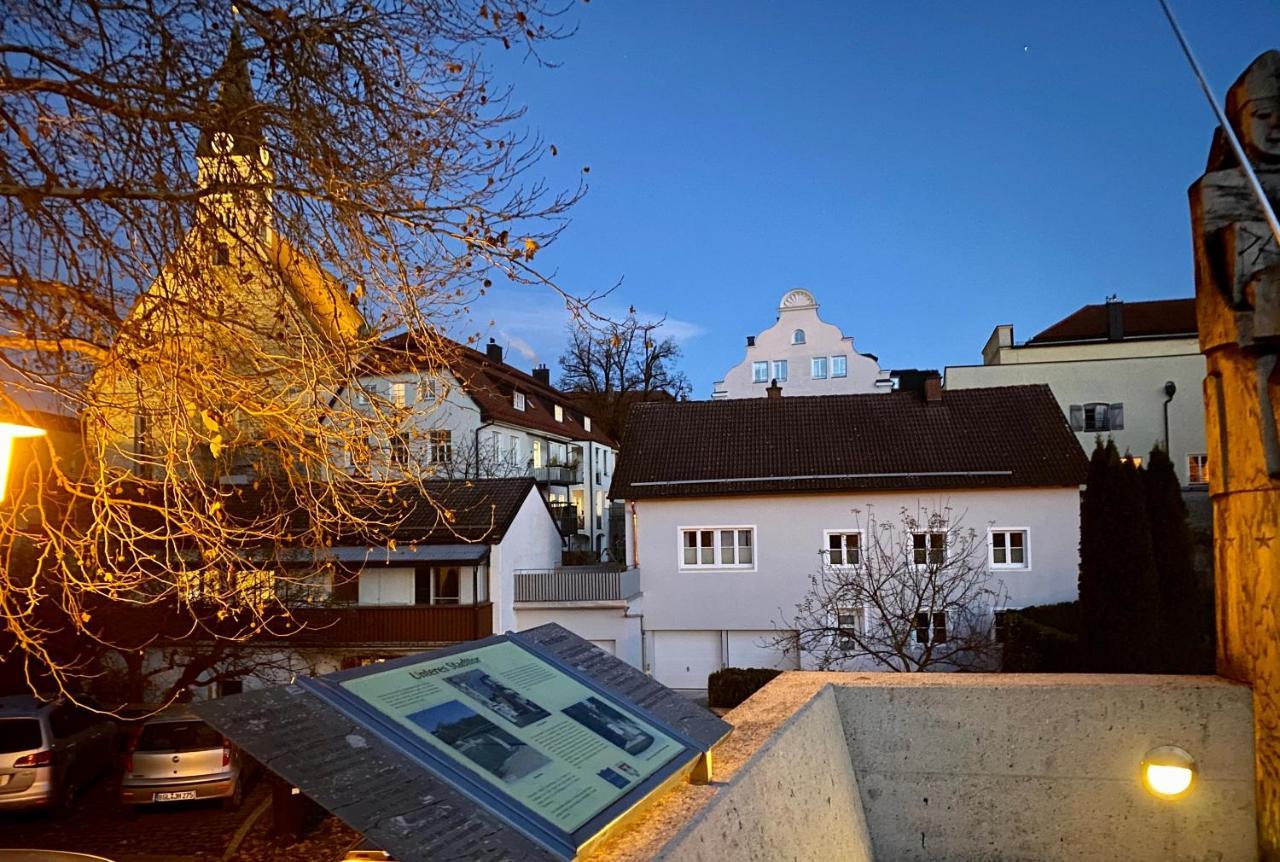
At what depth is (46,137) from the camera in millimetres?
5199

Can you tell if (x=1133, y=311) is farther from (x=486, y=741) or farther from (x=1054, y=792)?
(x=486, y=741)

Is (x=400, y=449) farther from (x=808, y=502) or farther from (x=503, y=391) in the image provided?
(x=503, y=391)

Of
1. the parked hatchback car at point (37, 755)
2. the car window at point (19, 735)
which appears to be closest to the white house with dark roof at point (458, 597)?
the parked hatchback car at point (37, 755)

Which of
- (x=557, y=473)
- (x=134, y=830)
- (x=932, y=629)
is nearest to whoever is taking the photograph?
(x=134, y=830)

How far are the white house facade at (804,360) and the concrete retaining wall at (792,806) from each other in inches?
1522

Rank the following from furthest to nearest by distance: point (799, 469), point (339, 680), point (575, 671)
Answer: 1. point (799, 469)
2. point (575, 671)
3. point (339, 680)

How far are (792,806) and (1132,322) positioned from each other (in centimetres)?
4495

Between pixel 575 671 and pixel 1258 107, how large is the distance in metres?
4.62

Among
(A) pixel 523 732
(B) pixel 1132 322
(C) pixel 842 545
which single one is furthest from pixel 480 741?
(B) pixel 1132 322

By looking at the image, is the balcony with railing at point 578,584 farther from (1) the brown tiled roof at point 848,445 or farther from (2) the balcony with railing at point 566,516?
(2) the balcony with railing at point 566,516

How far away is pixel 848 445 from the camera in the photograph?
24.2m

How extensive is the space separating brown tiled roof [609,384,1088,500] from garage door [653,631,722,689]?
3.89 meters

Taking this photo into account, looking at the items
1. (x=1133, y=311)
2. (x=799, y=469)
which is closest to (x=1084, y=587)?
(x=799, y=469)

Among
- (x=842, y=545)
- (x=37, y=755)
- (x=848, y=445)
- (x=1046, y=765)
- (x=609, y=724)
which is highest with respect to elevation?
(x=848, y=445)
